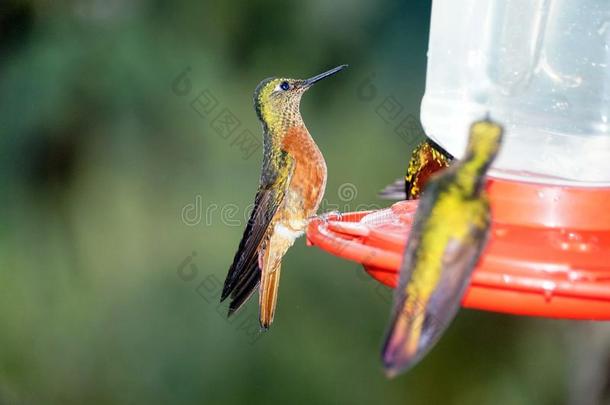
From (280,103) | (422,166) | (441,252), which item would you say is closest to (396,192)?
(422,166)

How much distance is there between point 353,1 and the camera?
588 centimetres

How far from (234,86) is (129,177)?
3.23 feet

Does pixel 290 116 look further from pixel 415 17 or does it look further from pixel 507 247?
pixel 415 17

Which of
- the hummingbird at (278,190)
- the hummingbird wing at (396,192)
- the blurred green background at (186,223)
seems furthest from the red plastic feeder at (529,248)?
the blurred green background at (186,223)

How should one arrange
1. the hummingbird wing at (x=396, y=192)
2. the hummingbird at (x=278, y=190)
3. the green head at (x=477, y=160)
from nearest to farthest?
the green head at (x=477, y=160)
the hummingbird at (x=278, y=190)
the hummingbird wing at (x=396, y=192)

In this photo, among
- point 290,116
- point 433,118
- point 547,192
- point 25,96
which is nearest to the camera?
point 547,192

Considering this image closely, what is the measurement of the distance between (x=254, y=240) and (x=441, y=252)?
126 centimetres

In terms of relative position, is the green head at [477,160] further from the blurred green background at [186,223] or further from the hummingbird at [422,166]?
the blurred green background at [186,223]

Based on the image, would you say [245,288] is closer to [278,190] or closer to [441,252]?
[278,190]

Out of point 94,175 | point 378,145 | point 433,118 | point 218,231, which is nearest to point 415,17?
point 378,145

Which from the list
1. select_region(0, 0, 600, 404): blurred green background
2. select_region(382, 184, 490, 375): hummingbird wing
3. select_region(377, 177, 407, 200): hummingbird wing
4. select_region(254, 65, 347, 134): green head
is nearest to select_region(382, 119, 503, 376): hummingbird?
select_region(382, 184, 490, 375): hummingbird wing

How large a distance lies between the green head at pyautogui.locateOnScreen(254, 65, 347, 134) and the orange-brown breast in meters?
0.14

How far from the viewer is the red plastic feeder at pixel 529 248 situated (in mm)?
2168

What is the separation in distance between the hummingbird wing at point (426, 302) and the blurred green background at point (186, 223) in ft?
11.2
